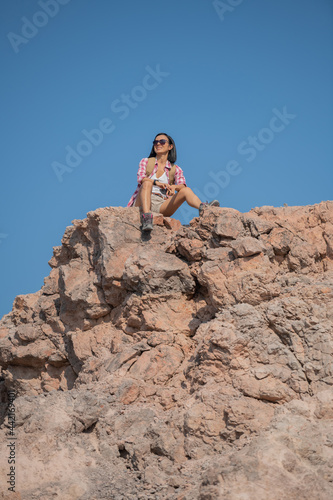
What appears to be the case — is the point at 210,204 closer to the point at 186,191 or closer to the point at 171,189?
the point at 186,191

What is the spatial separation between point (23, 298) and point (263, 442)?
584 centimetres

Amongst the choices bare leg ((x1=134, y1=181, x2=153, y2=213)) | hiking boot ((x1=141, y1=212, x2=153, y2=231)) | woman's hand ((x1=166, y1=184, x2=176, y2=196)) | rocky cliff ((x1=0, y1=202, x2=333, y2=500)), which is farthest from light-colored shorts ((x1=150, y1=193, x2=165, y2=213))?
hiking boot ((x1=141, y1=212, x2=153, y2=231))

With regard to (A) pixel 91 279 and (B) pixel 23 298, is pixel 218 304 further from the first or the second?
(B) pixel 23 298

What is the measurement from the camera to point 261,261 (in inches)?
295

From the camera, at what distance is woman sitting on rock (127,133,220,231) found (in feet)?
29.2

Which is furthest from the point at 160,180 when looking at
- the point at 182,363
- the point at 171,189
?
the point at 182,363

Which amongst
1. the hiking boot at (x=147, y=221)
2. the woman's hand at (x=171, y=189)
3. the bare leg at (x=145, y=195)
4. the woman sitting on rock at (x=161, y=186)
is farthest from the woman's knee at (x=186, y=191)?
the hiking boot at (x=147, y=221)

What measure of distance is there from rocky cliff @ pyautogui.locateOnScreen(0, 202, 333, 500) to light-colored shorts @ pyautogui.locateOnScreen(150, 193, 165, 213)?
53cm

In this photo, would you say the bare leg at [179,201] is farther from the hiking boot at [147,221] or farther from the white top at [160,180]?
the hiking boot at [147,221]

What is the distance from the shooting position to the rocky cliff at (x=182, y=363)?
Result: 19.1ft

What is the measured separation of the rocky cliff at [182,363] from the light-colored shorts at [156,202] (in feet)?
1.75

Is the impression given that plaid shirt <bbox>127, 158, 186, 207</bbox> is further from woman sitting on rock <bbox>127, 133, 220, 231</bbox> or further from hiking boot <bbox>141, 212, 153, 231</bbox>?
hiking boot <bbox>141, 212, 153, 231</bbox>

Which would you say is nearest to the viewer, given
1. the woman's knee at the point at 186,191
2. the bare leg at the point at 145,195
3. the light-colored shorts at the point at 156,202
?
the bare leg at the point at 145,195

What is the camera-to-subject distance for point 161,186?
9.50 meters
